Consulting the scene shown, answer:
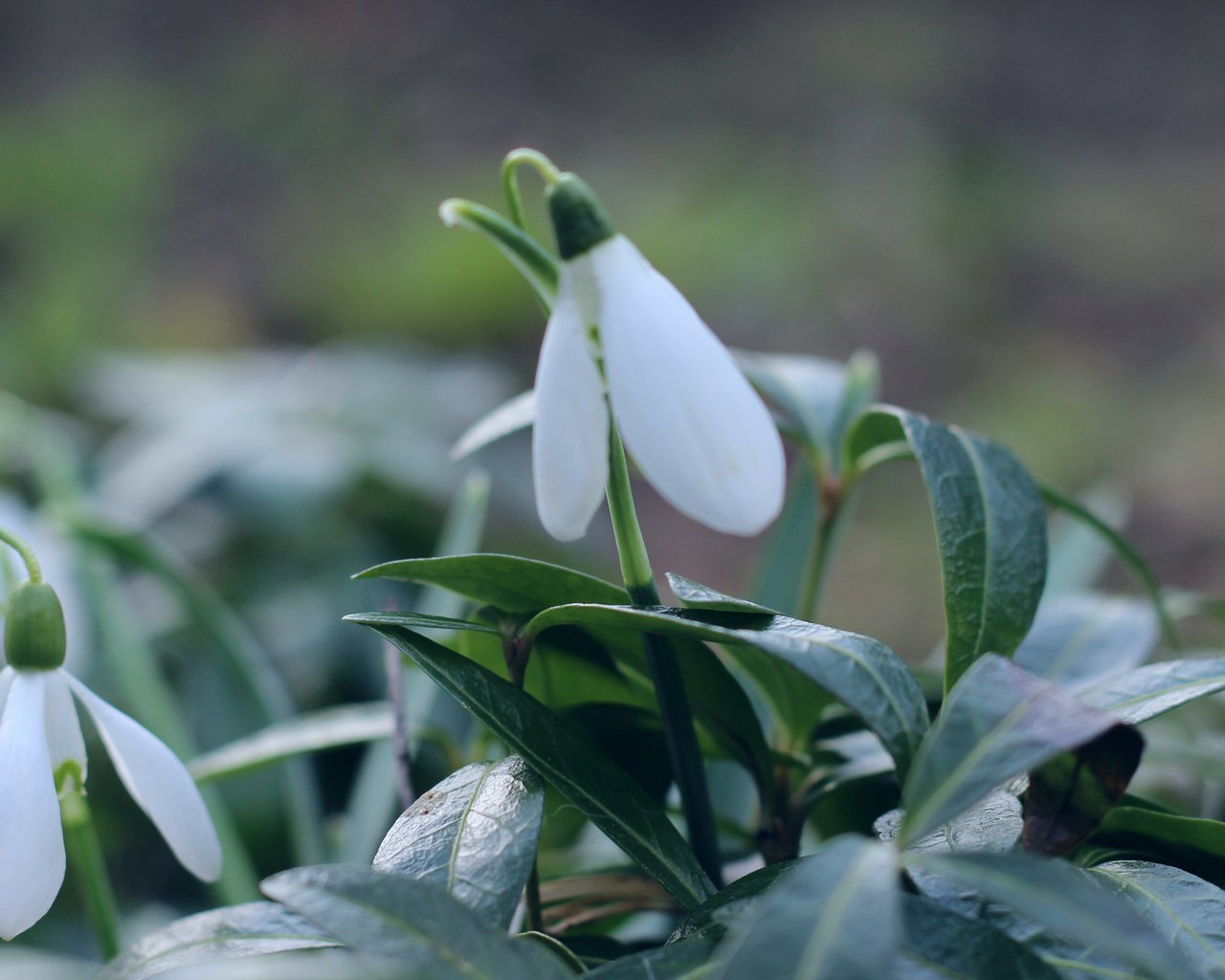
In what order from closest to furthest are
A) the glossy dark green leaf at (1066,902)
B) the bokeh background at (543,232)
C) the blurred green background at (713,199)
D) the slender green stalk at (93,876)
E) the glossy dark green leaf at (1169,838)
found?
the glossy dark green leaf at (1066,902) < the glossy dark green leaf at (1169,838) < the slender green stalk at (93,876) < the bokeh background at (543,232) < the blurred green background at (713,199)

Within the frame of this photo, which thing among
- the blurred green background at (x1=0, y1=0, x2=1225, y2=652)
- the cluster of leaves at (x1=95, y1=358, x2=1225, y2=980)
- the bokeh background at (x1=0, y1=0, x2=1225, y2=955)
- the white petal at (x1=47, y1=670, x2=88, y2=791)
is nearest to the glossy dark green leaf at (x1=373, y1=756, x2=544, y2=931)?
the cluster of leaves at (x1=95, y1=358, x2=1225, y2=980)

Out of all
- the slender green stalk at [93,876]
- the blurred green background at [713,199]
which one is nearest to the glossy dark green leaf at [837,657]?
the slender green stalk at [93,876]

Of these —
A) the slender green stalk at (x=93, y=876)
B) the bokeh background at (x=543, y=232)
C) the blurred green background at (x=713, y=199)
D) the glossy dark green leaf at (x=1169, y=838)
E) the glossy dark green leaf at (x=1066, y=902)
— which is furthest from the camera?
the blurred green background at (x=713, y=199)

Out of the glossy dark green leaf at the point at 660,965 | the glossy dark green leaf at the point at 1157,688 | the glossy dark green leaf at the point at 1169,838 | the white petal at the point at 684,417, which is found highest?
the white petal at the point at 684,417

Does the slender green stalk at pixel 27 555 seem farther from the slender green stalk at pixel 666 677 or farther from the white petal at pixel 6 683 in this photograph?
the slender green stalk at pixel 666 677

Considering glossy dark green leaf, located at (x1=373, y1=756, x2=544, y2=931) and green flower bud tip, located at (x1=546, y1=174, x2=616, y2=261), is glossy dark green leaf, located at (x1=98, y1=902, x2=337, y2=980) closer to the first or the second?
glossy dark green leaf, located at (x1=373, y1=756, x2=544, y2=931)

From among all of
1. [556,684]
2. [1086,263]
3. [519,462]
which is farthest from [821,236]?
[556,684]

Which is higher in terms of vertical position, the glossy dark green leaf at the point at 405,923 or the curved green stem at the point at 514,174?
the curved green stem at the point at 514,174

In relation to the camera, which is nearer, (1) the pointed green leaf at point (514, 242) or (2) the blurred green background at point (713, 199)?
(1) the pointed green leaf at point (514, 242)
